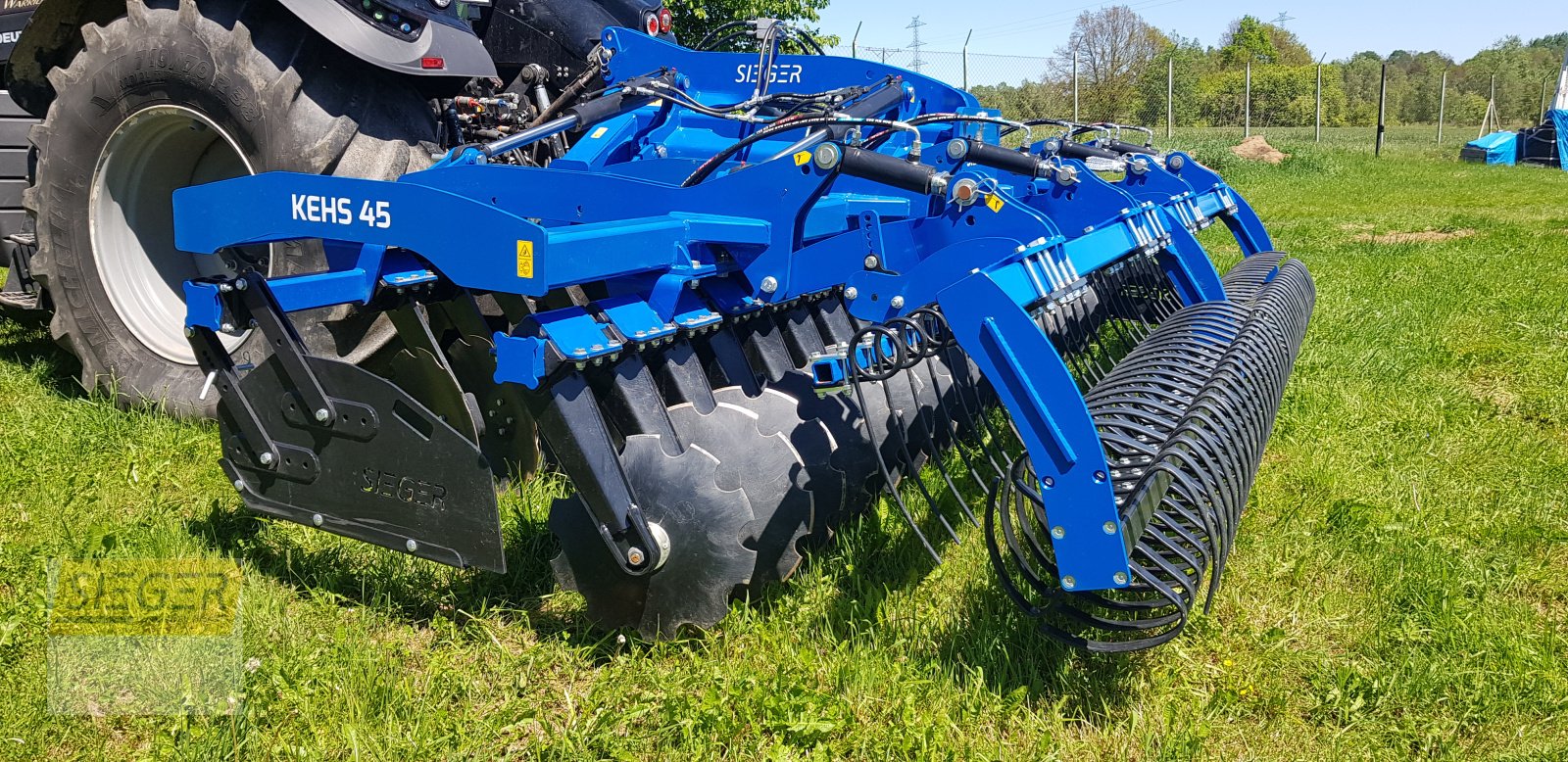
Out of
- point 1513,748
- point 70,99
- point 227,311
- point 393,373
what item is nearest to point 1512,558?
point 1513,748

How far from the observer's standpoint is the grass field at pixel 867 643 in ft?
7.86

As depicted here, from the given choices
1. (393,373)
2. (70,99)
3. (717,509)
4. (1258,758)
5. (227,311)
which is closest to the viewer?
(1258,758)

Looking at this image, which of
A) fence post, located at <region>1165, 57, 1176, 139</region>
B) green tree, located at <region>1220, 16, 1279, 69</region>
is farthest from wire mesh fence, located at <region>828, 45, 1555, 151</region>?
green tree, located at <region>1220, 16, 1279, 69</region>

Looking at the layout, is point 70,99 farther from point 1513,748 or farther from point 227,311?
point 1513,748

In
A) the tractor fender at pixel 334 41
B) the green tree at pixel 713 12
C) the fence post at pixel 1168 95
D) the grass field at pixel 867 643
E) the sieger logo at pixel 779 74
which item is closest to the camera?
the grass field at pixel 867 643

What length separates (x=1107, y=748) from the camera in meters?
2.38

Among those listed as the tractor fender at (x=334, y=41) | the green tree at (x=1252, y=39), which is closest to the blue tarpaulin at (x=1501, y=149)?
the tractor fender at (x=334, y=41)

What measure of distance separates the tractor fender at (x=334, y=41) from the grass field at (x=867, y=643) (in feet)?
4.29

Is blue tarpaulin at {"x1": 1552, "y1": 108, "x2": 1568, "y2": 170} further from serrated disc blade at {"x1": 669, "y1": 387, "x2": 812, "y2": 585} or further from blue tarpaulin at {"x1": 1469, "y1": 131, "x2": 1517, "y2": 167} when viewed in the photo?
serrated disc blade at {"x1": 669, "y1": 387, "x2": 812, "y2": 585}

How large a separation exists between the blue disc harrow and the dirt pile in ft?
53.0

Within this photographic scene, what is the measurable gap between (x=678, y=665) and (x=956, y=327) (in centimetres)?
105

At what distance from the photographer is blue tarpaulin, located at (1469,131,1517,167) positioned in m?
19.7

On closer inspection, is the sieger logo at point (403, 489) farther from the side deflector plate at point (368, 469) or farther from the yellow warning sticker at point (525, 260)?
the yellow warning sticker at point (525, 260)

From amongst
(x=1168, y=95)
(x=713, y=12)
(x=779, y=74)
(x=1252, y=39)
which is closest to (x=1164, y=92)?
(x=1168, y=95)
